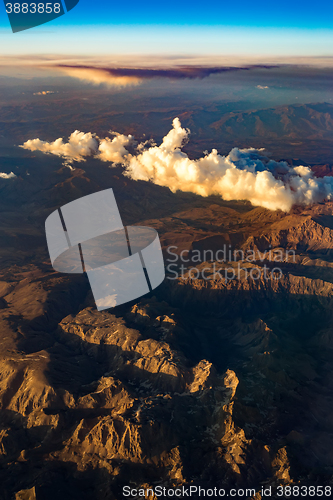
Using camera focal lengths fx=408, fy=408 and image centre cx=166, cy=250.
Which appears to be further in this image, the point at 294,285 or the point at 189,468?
the point at 294,285

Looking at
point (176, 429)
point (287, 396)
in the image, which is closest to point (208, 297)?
point (287, 396)

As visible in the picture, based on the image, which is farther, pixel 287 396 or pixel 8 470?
pixel 287 396

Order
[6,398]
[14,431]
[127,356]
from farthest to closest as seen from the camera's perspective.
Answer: [127,356], [6,398], [14,431]

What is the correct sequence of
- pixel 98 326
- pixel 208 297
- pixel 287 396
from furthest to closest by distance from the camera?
pixel 208 297 → pixel 98 326 → pixel 287 396

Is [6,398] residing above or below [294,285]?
above

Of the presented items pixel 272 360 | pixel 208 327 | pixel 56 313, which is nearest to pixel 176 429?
pixel 272 360

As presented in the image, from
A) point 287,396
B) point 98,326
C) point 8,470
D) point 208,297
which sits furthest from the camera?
point 208,297

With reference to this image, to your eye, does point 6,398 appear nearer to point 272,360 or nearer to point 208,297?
point 272,360

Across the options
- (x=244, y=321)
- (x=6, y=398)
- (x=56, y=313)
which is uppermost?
(x=6, y=398)

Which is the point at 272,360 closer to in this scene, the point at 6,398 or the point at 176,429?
the point at 176,429
